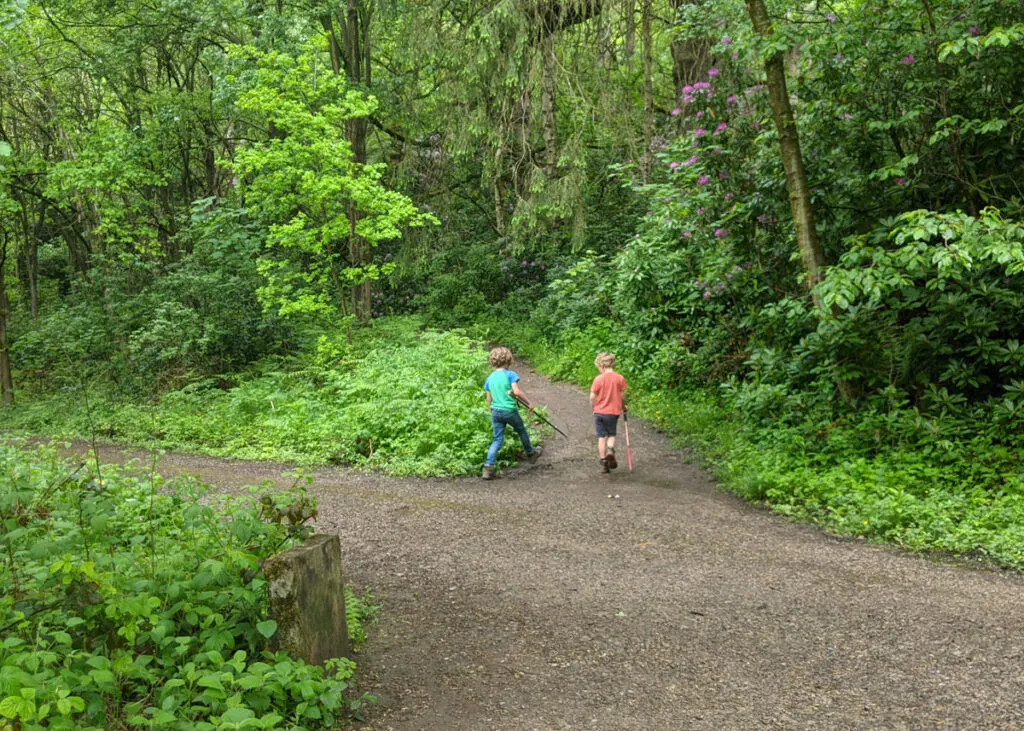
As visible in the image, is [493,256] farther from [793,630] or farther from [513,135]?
[793,630]

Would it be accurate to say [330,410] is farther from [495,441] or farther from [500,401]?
[500,401]

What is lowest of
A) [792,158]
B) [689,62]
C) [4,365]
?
[4,365]

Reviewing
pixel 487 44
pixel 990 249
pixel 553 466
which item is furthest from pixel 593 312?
pixel 990 249

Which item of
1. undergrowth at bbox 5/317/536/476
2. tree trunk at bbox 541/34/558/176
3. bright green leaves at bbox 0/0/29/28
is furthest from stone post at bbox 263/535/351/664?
tree trunk at bbox 541/34/558/176

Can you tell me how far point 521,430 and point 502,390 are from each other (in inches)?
24.7

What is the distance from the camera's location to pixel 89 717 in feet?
10.7

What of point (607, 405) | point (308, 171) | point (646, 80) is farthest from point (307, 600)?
point (646, 80)

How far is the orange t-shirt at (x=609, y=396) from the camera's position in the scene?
9.15m

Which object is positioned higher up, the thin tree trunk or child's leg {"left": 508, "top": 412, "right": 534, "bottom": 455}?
the thin tree trunk

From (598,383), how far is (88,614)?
20.9ft

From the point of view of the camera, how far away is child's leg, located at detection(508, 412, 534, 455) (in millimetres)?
9453

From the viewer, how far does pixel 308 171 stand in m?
13.0

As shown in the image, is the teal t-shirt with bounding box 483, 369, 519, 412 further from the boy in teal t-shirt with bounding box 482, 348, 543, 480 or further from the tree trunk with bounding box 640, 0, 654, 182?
the tree trunk with bounding box 640, 0, 654, 182

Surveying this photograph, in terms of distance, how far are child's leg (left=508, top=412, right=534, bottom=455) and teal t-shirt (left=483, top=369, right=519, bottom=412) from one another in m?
0.13
